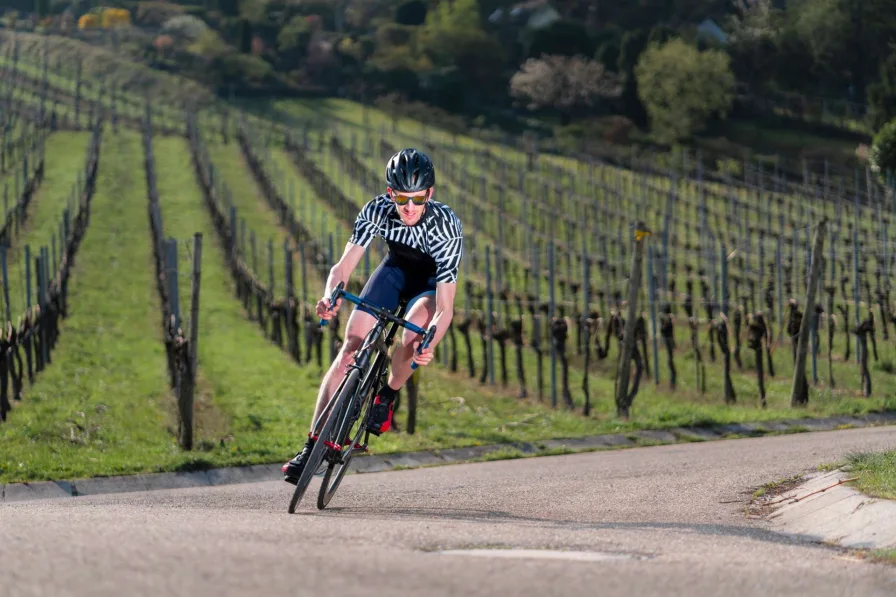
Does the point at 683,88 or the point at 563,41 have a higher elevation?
the point at 563,41

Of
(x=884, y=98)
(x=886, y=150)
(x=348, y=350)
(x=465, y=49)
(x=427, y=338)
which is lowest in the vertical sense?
(x=348, y=350)

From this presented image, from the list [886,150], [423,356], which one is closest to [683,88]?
[886,150]

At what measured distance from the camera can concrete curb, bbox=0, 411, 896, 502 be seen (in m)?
13.4

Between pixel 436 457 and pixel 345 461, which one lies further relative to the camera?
pixel 436 457

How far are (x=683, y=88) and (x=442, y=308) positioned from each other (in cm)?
9397

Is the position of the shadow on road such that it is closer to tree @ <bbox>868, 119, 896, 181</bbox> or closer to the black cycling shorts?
the black cycling shorts

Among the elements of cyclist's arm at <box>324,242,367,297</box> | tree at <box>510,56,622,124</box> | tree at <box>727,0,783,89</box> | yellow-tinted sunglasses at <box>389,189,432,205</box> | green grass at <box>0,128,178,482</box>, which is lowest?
green grass at <box>0,128,178,482</box>

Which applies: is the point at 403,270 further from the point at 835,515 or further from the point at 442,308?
the point at 835,515

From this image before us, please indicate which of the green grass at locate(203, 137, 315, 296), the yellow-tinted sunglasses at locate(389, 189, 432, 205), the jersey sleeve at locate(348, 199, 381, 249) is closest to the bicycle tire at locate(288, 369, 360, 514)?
the jersey sleeve at locate(348, 199, 381, 249)

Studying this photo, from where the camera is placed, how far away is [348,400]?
31.1 feet

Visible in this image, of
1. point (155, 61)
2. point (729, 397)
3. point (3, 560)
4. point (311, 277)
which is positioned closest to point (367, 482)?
point (3, 560)

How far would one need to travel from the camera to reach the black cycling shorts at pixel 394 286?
9.90 m

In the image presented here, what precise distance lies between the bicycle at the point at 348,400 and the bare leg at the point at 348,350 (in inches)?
A: 3.5

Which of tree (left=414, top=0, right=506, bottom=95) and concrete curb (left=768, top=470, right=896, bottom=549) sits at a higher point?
tree (left=414, top=0, right=506, bottom=95)
